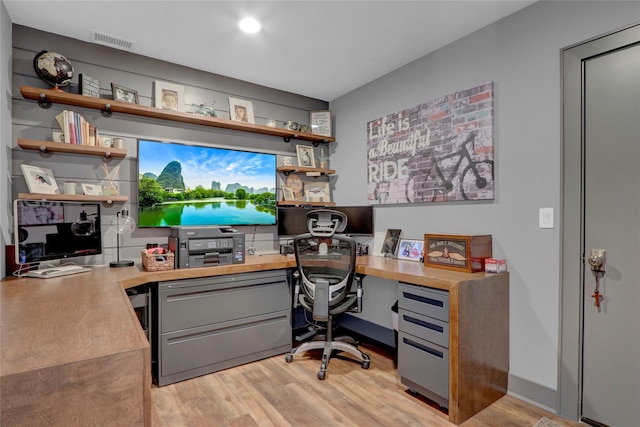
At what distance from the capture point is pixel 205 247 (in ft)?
8.57

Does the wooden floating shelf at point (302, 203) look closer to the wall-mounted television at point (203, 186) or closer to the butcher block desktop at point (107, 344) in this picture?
the wall-mounted television at point (203, 186)

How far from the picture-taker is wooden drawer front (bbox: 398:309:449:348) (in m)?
2.05

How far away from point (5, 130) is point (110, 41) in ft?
3.24

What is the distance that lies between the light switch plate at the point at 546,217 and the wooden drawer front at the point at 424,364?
996 mm

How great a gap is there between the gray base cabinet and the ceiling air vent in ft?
6.25

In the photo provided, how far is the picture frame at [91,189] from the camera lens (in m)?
2.56

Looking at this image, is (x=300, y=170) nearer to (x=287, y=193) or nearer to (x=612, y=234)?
(x=287, y=193)

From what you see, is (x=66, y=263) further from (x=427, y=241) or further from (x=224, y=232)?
(x=427, y=241)

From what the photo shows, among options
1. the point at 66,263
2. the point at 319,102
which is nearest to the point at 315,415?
the point at 66,263

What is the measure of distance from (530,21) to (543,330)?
78.2 inches

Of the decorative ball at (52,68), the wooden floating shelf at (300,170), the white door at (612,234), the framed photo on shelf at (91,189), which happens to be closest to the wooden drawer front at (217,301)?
the framed photo on shelf at (91,189)

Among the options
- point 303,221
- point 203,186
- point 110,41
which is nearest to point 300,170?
point 303,221

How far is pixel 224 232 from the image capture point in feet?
9.23

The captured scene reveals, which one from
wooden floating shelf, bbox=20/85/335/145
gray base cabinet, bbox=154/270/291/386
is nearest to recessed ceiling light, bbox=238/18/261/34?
wooden floating shelf, bbox=20/85/335/145
